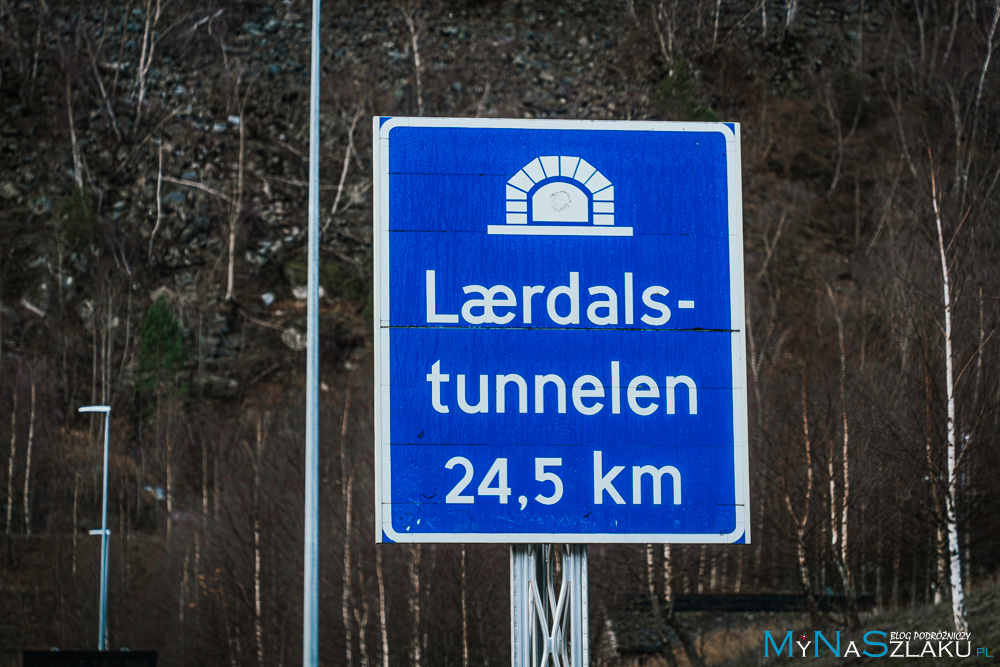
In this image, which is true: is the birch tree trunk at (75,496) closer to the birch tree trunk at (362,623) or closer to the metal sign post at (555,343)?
the birch tree trunk at (362,623)

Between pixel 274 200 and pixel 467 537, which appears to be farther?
pixel 274 200

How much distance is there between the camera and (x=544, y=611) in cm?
592

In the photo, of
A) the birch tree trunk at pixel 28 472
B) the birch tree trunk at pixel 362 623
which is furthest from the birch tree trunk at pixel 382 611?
the birch tree trunk at pixel 28 472

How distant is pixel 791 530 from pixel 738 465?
21010 mm

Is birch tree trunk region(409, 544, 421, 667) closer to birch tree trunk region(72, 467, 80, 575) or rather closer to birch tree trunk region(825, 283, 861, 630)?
birch tree trunk region(825, 283, 861, 630)

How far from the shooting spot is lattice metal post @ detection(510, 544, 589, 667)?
19.0ft

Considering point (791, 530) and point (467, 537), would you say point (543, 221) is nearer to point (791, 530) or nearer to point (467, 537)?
point (467, 537)

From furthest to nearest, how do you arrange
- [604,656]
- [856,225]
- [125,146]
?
[125,146] → [856,225] → [604,656]

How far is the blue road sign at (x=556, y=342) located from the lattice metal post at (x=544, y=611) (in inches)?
13.2

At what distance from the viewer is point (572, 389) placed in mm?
5652

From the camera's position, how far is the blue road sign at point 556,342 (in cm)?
557

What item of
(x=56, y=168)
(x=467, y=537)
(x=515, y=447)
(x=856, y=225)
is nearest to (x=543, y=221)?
(x=515, y=447)

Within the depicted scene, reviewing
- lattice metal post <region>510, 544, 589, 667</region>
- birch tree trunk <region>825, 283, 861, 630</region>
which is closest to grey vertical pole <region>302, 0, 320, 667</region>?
lattice metal post <region>510, 544, 589, 667</region>

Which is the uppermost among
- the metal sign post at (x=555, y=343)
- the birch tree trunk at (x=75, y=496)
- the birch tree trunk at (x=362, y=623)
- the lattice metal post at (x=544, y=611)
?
the metal sign post at (x=555, y=343)
